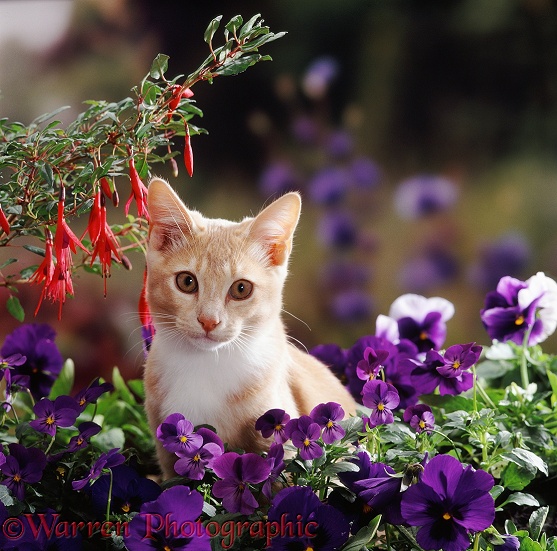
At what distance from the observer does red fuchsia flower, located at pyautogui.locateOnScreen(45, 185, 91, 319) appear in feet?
3.00

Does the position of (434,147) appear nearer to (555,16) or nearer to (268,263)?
(555,16)

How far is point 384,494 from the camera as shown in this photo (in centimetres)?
88

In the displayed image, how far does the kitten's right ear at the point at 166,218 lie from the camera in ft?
3.22

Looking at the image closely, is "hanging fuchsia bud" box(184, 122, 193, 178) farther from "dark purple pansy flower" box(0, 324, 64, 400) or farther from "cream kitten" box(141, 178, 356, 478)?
"dark purple pansy flower" box(0, 324, 64, 400)

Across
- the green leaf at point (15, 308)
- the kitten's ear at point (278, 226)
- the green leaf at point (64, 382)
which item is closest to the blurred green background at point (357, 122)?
the green leaf at point (64, 382)

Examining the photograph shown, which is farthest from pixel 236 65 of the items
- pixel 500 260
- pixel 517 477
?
pixel 500 260

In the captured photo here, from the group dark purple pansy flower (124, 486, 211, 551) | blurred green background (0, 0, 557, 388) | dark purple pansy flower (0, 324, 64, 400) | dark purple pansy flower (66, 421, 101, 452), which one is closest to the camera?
dark purple pansy flower (124, 486, 211, 551)

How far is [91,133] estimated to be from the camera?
0.99 meters

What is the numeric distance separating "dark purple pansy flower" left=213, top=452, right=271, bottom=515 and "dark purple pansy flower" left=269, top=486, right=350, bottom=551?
0.11 ft

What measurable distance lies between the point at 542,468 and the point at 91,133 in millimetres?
715

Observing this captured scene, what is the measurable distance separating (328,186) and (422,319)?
3.25 feet

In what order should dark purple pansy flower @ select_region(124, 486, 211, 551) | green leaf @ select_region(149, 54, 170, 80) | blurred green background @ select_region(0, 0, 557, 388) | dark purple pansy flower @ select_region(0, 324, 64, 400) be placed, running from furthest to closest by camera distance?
blurred green background @ select_region(0, 0, 557, 388)
dark purple pansy flower @ select_region(0, 324, 64, 400)
green leaf @ select_region(149, 54, 170, 80)
dark purple pansy flower @ select_region(124, 486, 211, 551)

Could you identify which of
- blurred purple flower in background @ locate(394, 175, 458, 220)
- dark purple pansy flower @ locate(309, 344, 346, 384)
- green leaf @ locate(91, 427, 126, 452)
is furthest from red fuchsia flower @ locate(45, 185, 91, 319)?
blurred purple flower in background @ locate(394, 175, 458, 220)

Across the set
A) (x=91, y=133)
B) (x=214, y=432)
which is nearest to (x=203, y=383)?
(x=214, y=432)
